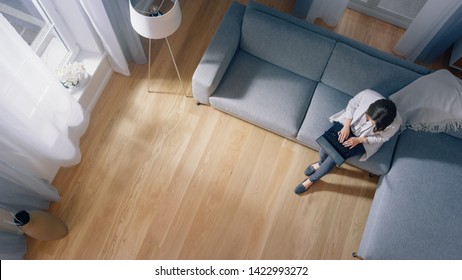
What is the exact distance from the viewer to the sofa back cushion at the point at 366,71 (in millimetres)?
2426

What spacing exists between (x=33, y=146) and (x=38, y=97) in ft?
1.04

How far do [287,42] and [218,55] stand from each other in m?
0.53

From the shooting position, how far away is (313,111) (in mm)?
2611

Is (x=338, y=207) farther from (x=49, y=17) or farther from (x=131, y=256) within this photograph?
(x=49, y=17)

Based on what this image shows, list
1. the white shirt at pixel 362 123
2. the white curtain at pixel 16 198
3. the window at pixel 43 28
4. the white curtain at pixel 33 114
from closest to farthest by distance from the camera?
the white curtain at pixel 33 114 < the white curtain at pixel 16 198 < the window at pixel 43 28 < the white shirt at pixel 362 123

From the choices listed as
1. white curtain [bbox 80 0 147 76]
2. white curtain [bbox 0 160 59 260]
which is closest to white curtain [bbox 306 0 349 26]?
white curtain [bbox 80 0 147 76]

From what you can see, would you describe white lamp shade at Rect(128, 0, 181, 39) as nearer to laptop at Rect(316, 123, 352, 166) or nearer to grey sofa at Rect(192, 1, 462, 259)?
grey sofa at Rect(192, 1, 462, 259)

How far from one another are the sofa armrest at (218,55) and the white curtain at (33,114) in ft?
3.00

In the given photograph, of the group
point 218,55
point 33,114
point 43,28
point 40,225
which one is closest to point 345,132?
point 218,55

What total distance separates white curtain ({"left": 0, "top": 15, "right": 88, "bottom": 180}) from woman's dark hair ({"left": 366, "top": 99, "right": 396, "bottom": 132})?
2030mm

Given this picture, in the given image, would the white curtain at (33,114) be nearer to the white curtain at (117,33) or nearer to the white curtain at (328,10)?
the white curtain at (117,33)

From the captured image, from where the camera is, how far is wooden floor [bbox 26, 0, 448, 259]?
254cm

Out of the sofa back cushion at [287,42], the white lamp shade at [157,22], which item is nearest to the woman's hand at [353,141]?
the sofa back cushion at [287,42]

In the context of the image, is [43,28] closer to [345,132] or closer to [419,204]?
[345,132]
